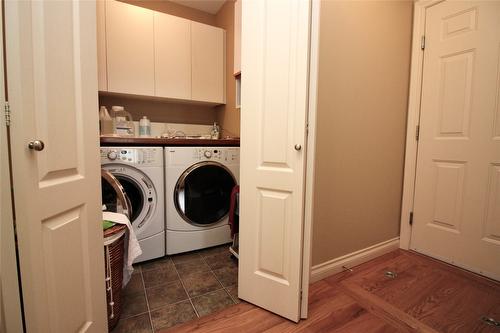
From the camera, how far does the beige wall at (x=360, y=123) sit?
1544mm

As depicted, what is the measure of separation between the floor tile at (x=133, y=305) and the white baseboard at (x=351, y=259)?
3.47 feet

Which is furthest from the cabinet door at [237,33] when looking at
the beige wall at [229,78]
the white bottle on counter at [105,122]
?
Answer: the white bottle on counter at [105,122]

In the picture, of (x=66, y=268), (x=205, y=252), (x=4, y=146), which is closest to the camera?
(x=4, y=146)

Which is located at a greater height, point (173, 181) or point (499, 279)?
point (173, 181)

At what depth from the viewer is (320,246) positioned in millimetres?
1621

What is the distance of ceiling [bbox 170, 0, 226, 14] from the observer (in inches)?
102

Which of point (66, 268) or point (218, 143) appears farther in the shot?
point (218, 143)

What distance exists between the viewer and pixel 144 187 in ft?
5.74

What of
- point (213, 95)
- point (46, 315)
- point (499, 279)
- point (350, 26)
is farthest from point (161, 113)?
point (499, 279)

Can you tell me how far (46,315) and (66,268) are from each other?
5.3 inches

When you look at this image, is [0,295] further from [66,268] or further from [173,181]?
[173,181]

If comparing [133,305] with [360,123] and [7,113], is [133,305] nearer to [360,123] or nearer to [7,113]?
[7,113]

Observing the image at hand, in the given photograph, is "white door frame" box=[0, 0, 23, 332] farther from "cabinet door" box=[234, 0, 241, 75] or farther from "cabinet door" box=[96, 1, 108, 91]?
"cabinet door" box=[234, 0, 241, 75]

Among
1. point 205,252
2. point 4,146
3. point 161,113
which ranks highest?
point 161,113
